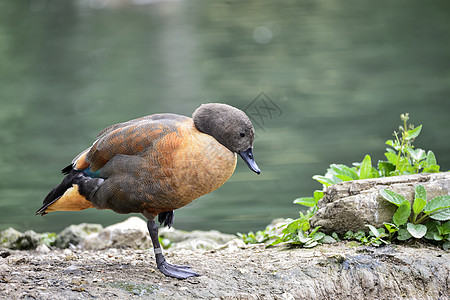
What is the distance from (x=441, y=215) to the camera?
4.16m

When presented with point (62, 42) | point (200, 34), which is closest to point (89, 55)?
point (62, 42)

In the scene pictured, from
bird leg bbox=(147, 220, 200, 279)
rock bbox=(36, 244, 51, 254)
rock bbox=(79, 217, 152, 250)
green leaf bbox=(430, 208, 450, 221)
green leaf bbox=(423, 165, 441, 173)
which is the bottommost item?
rock bbox=(36, 244, 51, 254)

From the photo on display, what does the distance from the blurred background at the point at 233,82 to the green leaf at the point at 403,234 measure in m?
3.28

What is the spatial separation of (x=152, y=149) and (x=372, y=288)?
166 centimetres

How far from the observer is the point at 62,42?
62.3 feet

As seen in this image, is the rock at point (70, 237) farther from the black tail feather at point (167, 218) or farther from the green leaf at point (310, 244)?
the green leaf at point (310, 244)

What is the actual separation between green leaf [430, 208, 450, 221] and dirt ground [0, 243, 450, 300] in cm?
21

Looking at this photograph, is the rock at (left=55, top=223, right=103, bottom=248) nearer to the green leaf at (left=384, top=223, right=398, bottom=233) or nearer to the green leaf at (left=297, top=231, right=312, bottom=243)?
the green leaf at (left=297, top=231, right=312, bottom=243)

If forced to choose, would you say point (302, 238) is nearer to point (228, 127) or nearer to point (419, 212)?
point (419, 212)

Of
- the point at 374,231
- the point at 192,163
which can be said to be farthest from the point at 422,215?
the point at 192,163

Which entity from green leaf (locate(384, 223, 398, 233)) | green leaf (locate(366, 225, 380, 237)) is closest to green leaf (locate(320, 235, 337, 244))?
green leaf (locate(366, 225, 380, 237))

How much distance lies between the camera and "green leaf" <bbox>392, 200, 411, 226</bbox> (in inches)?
163

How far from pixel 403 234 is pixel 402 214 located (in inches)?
5.7

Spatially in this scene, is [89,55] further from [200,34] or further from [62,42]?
[200,34]
